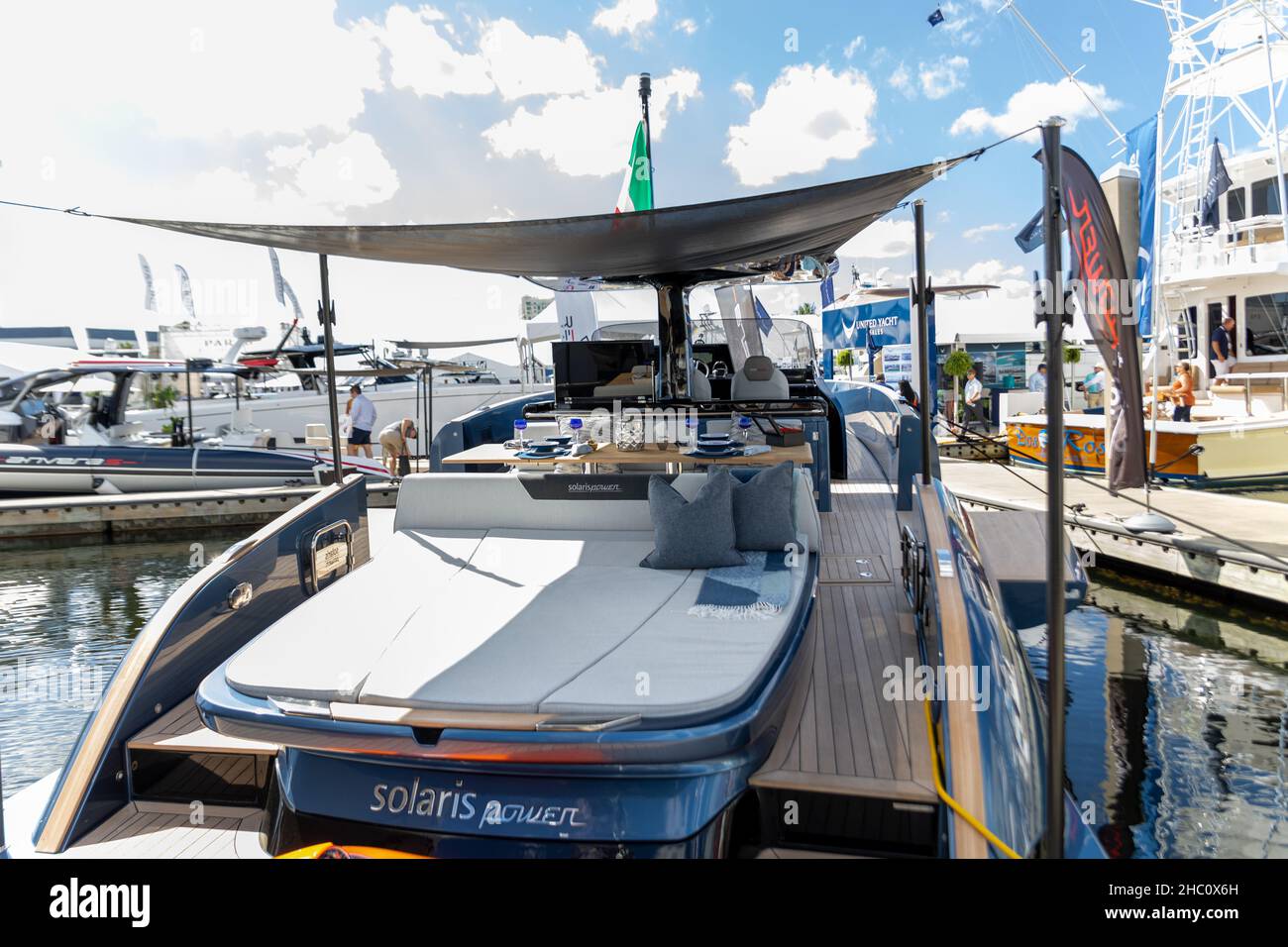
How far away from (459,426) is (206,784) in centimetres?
402

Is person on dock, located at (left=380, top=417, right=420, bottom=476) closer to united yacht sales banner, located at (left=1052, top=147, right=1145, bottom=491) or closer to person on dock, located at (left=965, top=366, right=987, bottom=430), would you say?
united yacht sales banner, located at (left=1052, top=147, right=1145, bottom=491)

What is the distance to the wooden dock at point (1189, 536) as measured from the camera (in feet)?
21.2

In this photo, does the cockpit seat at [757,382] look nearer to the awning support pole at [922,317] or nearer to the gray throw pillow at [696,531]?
the awning support pole at [922,317]

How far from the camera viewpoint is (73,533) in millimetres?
10164

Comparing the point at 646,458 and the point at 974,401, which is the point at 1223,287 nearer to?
the point at 974,401

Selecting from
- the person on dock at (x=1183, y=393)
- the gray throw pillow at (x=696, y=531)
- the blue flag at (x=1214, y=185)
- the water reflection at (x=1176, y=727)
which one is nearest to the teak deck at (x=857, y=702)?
the gray throw pillow at (x=696, y=531)

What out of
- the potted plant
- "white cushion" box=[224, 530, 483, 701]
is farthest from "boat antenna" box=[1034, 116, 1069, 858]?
the potted plant

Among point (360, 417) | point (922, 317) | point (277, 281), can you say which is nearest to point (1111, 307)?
point (922, 317)

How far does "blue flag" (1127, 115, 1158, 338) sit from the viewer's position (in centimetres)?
727

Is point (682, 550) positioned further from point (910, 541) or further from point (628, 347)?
point (628, 347)

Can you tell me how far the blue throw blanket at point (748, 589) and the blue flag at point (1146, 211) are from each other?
5.61m

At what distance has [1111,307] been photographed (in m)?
4.79

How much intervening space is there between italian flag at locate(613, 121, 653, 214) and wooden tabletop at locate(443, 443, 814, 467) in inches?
167

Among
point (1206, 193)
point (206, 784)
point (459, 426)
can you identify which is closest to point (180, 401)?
point (459, 426)
